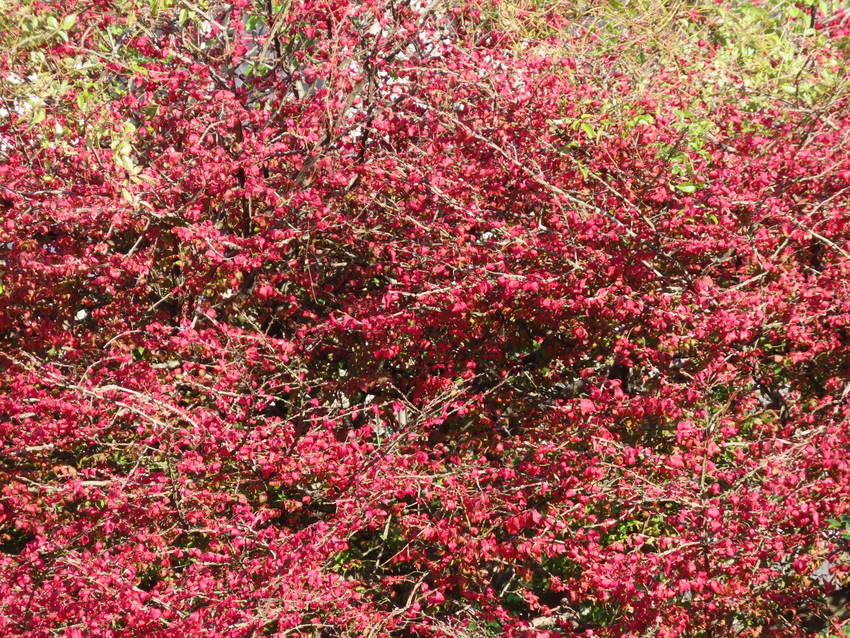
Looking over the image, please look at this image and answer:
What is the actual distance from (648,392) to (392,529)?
122 inches

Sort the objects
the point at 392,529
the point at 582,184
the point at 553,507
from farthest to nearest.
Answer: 1. the point at 392,529
2. the point at 582,184
3. the point at 553,507

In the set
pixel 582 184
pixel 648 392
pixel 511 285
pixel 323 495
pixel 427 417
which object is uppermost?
pixel 582 184

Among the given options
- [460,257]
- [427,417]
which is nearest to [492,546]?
[427,417]

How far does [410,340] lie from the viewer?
809 cm

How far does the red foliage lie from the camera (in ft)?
21.7

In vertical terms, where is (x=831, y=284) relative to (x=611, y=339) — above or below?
above

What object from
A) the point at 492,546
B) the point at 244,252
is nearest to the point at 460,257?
the point at 244,252

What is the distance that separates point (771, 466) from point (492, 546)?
2322mm

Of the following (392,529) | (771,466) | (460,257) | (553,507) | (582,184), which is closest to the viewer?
(771,466)

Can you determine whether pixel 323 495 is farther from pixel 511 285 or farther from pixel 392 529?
pixel 511 285

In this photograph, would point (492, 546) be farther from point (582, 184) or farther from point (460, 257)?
point (582, 184)

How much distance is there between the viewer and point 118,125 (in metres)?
6.33

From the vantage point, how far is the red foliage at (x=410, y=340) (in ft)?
21.7

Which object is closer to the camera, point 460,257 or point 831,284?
point 831,284
